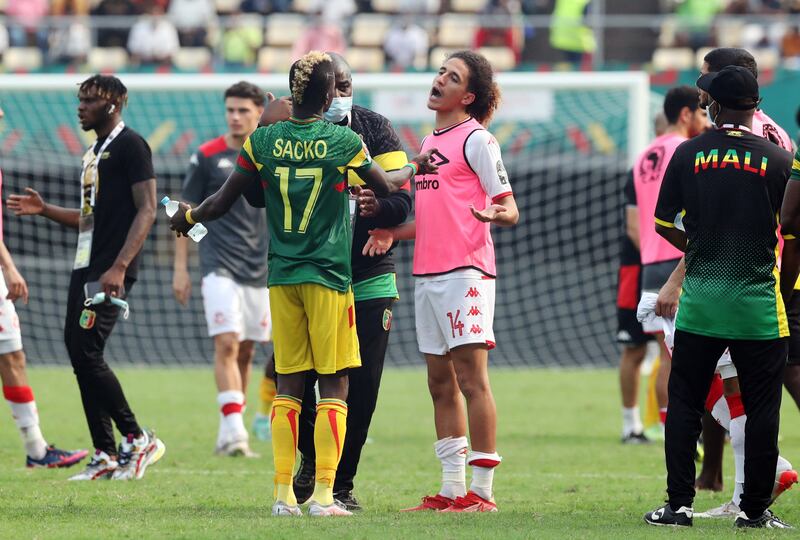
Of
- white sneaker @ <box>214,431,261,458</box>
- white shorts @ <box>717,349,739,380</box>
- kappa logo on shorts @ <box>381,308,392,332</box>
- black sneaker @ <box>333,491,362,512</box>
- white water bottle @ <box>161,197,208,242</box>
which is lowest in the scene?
white sneaker @ <box>214,431,261,458</box>

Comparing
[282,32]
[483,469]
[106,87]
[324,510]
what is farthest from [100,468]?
[282,32]

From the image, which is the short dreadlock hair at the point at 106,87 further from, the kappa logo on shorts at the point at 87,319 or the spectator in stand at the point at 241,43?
the spectator in stand at the point at 241,43

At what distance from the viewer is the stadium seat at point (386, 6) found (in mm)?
22906

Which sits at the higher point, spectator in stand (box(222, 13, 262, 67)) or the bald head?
spectator in stand (box(222, 13, 262, 67))

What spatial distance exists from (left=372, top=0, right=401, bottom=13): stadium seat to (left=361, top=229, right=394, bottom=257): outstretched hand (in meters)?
17.0

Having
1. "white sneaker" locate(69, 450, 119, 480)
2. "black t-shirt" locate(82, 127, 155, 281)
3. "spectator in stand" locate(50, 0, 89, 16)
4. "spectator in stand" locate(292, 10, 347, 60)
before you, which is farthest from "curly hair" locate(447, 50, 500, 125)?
"spectator in stand" locate(50, 0, 89, 16)

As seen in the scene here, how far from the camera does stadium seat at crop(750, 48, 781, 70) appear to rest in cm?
2078

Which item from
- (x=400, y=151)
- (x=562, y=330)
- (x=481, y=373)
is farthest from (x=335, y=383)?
(x=562, y=330)

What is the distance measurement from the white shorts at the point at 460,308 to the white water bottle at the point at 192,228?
3.65 ft

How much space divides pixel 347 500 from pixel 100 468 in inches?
80.8

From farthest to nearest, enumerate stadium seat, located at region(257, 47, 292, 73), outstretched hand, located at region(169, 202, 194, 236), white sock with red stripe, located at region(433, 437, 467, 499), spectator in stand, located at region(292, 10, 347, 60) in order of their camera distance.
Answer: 1. stadium seat, located at region(257, 47, 292, 73)
2. spectator in stand, located at region(292, 10, 347, 60)
3. white sock with red stripe, located at region(433, 437, 467, 499)
4. outstretched hand, located at region(169, 202, 194, 236)

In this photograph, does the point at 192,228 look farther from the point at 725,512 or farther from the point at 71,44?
the point at 71,44

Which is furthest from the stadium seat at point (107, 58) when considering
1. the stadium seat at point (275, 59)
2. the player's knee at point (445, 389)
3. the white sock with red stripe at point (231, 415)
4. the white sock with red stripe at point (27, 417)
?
the player's knee at point (445, 389)

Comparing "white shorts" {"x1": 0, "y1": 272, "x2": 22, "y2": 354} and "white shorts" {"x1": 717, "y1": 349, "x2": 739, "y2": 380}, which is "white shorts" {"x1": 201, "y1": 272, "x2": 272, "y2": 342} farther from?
"white shorts" {"x1": 717, "y1": 349, "x2": 739, "y2": 380}
